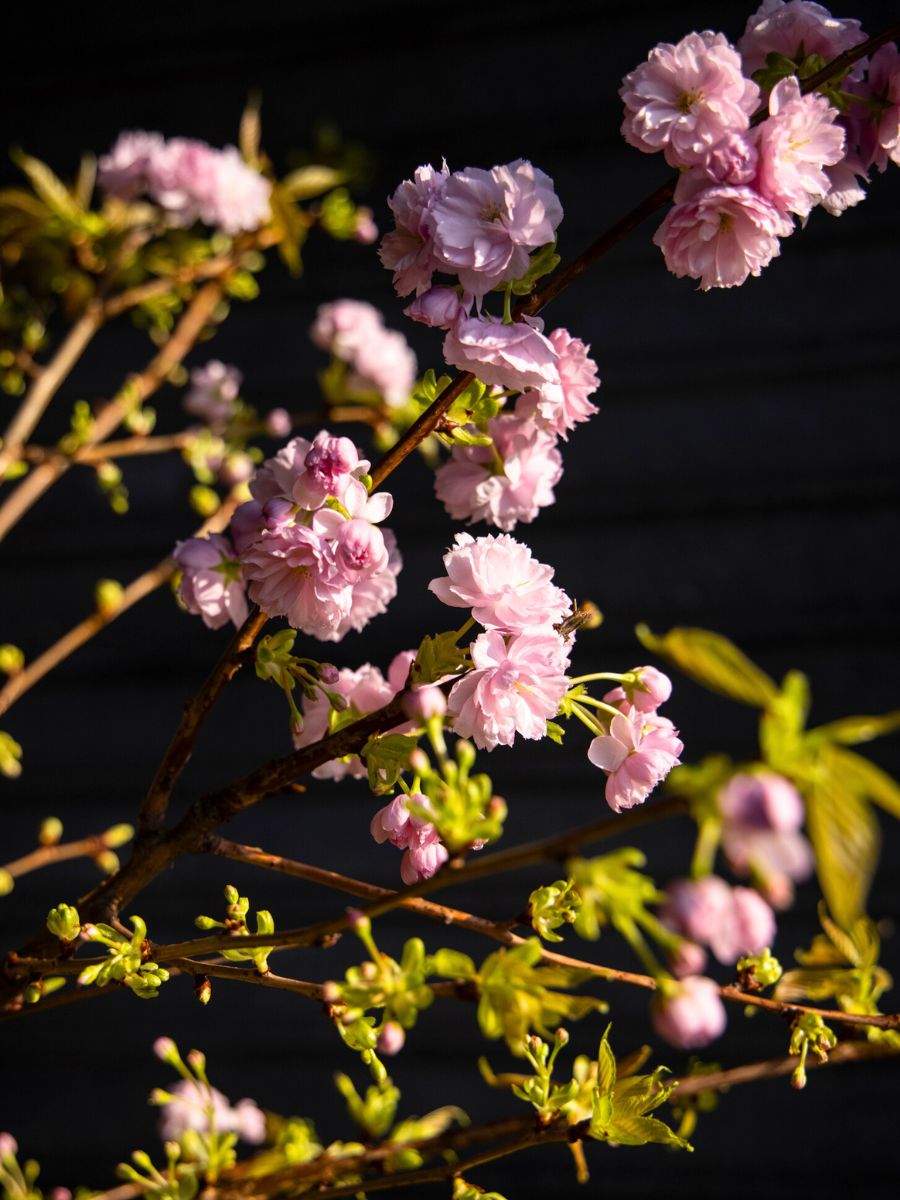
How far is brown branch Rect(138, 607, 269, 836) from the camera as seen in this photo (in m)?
0.49

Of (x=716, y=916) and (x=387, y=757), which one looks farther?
(x=387, y=757)

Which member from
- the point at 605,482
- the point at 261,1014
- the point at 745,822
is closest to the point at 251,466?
the point at 605,482

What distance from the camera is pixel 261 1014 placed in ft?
4.53

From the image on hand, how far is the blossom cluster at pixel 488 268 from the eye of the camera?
0.43m

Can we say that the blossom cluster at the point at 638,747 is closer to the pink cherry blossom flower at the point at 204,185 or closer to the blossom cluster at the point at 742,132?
the blossom cluster at the point at 742,132

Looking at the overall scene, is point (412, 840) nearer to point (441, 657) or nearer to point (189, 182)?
point (441, 657)

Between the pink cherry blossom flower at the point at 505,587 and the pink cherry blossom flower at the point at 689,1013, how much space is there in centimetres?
16

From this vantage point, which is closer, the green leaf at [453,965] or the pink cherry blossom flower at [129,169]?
the green leaf at [453,965]

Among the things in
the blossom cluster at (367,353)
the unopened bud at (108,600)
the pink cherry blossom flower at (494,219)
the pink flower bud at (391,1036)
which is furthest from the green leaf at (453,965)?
the blossom cluster at (367,353)

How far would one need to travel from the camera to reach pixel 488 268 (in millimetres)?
433

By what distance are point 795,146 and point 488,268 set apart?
0.14m

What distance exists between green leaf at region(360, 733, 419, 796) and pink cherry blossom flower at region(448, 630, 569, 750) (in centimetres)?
2

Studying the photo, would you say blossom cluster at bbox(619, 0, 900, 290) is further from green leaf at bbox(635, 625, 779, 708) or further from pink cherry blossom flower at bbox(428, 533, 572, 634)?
green leaf at bbox(635, 625, 779, 708)

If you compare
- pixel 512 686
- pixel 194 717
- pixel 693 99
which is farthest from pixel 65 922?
pixel 693 99
